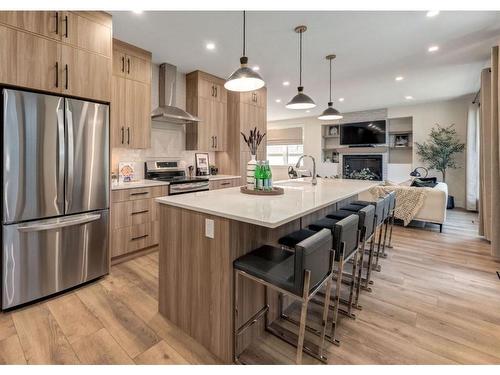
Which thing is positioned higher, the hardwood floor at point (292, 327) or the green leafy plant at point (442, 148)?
the green leafy plant at point (442, 148)

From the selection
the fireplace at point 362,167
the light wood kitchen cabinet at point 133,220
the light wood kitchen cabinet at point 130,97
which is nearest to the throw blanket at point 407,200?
the fireplace at point 362,167

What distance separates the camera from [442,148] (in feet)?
21.2

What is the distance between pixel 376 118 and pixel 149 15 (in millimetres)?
6983

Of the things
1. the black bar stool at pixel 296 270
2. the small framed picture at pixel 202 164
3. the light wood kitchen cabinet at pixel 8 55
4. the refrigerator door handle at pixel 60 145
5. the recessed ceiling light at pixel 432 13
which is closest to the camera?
the black bar stool at pixel 296 270

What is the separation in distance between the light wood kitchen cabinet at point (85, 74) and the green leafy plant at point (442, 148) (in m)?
7.41

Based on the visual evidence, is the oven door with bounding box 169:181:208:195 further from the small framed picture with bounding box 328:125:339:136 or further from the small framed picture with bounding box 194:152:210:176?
the small framed picture with bounding box 328:125:339:136

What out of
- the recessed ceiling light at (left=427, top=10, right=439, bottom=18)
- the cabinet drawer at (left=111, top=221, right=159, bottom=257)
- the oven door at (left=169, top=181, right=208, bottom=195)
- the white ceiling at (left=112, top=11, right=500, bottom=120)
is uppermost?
the white ceiling at (left=112, top=11, right=500, bottom=120)

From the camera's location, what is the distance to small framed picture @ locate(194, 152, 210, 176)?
4.70 m

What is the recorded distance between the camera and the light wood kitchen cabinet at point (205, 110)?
4379mm

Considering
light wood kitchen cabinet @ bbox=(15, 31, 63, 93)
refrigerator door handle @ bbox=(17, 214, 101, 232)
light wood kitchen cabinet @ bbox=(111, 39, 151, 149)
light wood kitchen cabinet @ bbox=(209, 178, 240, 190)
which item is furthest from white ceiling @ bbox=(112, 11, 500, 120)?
refrigerator door handle @ bbox=(17, 214, 101, 232)

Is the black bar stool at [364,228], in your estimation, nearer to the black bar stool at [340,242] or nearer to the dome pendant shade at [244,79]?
the black bar stool at [340,242]

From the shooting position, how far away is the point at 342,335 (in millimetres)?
1837

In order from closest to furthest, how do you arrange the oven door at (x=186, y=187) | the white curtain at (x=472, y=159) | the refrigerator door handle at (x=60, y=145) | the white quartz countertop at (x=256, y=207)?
1. the white quartz countertop at (x=256, y=207)
2. the refrigerator door handle at (x=60, y=145)
3. the oven door at (x=186, y=187)
4. the white curtain at (x=472, y=159)

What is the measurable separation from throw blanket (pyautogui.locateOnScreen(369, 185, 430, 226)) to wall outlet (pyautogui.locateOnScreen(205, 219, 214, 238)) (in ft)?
13.0
